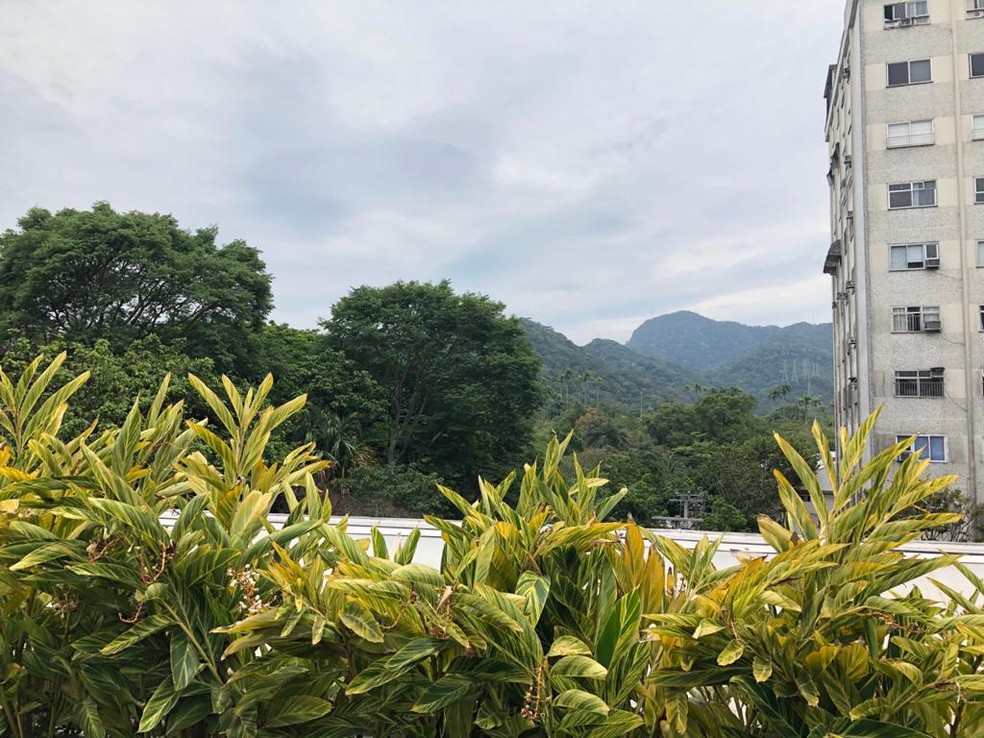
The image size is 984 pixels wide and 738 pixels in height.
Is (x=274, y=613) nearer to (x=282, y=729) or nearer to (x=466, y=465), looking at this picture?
(x=282, y=729)

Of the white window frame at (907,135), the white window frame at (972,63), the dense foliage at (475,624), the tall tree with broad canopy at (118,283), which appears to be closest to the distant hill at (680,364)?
the tall tree with broad canopy at (118,283)

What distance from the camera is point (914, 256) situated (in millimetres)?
10969

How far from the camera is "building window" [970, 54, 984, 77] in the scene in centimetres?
1080

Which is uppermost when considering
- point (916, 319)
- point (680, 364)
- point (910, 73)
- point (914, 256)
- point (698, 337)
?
point (698, 337)

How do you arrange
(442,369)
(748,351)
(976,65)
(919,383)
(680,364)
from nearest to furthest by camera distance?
1. (919,383)
2. (976,65)
3. (442,369)
4. (680,364)
5. (748,351)

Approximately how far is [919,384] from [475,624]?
12.6 metres

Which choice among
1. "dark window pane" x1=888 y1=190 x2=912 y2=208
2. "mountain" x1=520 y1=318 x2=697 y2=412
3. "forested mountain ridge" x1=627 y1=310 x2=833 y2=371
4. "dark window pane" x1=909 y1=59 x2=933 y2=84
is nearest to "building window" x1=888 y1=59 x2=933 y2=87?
"dark window pane" x1=909 y1=59 x2=933 y2=84

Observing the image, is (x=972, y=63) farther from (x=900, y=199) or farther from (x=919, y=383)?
(x=919, y=383)

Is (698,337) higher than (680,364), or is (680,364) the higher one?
(698,337)

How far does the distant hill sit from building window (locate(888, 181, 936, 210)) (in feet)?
31.6

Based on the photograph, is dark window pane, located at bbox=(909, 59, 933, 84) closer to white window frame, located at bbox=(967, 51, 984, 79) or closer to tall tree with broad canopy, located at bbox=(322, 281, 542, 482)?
white window frame, located at bbox=(967, 51, 984, 79)

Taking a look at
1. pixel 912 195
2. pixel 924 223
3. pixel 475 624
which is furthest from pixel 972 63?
pixel 475 624

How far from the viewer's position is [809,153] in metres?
18.7

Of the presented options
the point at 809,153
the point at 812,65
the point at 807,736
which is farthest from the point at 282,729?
the point at 809,153
